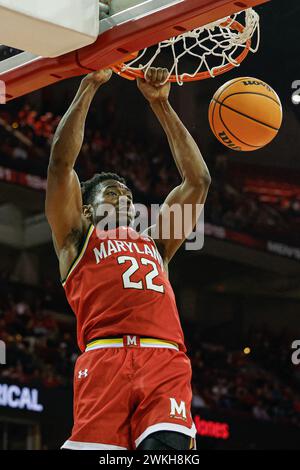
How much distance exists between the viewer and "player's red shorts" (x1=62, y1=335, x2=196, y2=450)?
385 cm

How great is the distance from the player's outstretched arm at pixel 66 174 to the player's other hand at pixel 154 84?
12.2 inches

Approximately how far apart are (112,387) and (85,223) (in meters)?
0.88

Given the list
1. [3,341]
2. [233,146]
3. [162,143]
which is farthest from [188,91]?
[233,146]

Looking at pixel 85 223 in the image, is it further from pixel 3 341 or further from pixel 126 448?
pixel 3 341

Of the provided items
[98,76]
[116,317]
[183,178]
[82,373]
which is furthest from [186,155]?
[82,373]

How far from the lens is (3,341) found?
12039 millimetres

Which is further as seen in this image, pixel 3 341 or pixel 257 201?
pixel 257 201

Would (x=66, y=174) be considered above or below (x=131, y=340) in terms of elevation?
above

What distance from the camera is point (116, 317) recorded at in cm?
407

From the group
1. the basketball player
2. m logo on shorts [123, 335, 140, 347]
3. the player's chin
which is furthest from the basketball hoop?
m logo on shorts [123, 335, 140, 347]

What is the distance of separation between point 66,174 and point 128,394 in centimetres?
107

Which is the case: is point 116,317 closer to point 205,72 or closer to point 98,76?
point 98,76

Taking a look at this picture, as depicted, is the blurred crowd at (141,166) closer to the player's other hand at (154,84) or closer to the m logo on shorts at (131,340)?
the player's other hand at (154,84)

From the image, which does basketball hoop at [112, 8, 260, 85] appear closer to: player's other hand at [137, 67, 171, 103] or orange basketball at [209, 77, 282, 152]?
player's other hand at [137, 67, 171, 103]
